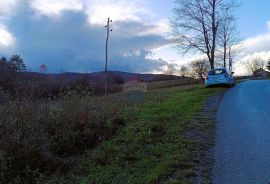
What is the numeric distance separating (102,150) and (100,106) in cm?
384

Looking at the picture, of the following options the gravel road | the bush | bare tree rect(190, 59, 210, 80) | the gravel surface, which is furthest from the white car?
bare tree rect(190, 59, 210, 80)

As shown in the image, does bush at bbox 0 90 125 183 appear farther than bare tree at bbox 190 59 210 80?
No

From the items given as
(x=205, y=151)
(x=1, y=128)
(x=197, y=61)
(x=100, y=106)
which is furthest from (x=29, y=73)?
(x=197, y=61)

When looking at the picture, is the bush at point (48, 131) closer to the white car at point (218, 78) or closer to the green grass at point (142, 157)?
the green grass at point (142, 157)

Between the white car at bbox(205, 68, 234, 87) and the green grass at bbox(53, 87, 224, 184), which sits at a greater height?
the white car at bbox(205, 68, 234, 87)

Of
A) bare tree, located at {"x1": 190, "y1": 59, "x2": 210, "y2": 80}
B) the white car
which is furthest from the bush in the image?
bare tree, located at {"x1": 190, "y1": 59, "x2": 210, "y2": 80}

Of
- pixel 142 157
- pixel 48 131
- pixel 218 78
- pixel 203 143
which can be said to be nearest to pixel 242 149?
pixel 203 143

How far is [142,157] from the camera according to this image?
8.23 meters

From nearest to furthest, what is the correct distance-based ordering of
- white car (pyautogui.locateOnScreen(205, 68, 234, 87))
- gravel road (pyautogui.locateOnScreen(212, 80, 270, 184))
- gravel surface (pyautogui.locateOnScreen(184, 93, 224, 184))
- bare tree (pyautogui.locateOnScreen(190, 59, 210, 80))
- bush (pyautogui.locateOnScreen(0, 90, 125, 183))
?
1. gravel road (pyautogui.locateOnScreen(212, 80, 270, 184))
2. gravel surface (pyautogui.locateOnScreen(184, 93, 224, 184))
3. bush (pyautogui.locateOnScreen(0, 90, 125, 183))
4. white car (pyautogui.locateOnScreen(205, 68, 234, 87))
5. bare tree (pyautogui.locateOnScreen(190, 59, 210, 80))

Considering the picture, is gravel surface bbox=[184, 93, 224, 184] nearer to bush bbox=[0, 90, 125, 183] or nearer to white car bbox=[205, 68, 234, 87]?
bush bbox=[0, 90, 125, 183]

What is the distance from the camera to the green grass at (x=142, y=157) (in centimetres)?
688

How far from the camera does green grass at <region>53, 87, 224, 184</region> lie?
6.88 meters

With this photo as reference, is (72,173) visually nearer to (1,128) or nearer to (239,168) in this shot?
(1,128)

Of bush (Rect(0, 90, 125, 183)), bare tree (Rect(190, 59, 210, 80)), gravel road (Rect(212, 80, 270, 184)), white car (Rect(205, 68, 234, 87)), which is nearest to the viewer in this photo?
gravel road (Rect(212, 80, 270, 184))
